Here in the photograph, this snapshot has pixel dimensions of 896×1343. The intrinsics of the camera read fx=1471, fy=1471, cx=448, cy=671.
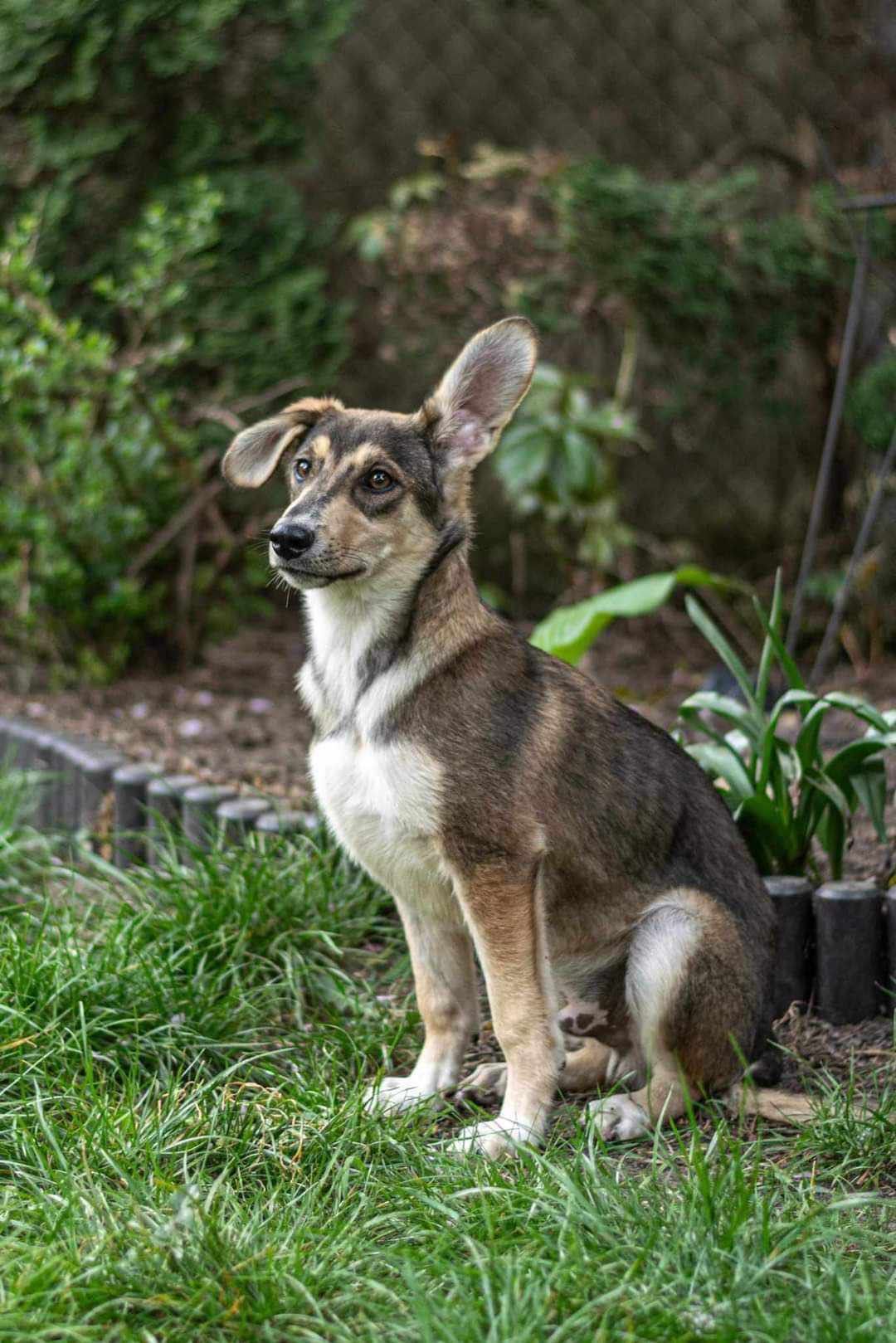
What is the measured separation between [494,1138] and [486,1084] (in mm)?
449

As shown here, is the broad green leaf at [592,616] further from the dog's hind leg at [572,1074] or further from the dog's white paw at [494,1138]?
the dog's white paw at [494,1138]

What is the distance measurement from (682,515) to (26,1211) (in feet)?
19.5

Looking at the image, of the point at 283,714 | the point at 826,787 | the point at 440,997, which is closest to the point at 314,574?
the point at 440,997

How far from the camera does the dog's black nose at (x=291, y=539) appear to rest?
127 inches

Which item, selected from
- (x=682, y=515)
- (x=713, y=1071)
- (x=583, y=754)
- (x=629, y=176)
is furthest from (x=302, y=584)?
(x=682, y=515)

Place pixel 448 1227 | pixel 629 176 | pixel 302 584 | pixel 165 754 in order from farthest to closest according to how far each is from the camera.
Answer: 1. pixel 629 176
2. pixel 165 754
3. pixel 302 584
4. pixel 448 1227

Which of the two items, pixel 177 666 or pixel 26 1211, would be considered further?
pixel 177 666

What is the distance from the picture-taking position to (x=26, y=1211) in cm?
281

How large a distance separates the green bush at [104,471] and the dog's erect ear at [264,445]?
94.6 inches

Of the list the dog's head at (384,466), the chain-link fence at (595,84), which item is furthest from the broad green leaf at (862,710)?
the chain-link fence at (595,84)

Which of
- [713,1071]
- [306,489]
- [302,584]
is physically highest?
[306,489]

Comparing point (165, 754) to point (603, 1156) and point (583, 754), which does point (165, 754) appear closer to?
point (583, 754)

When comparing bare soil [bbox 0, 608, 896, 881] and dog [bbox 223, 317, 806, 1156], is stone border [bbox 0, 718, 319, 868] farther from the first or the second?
dog [bbox 223, 317, 806, 1156]

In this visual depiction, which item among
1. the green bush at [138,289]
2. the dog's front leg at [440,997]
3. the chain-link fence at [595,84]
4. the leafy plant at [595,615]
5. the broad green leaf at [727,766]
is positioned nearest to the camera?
the dog's front leg at [440,997]
